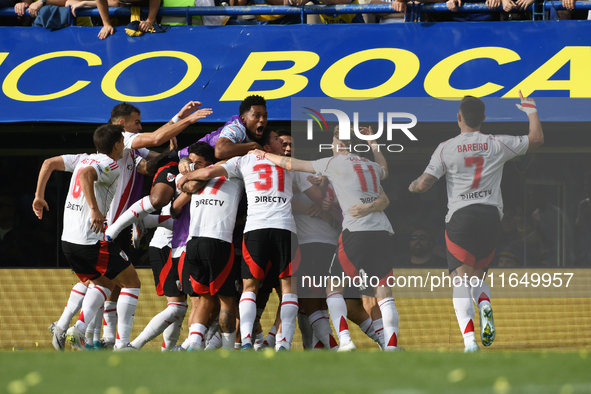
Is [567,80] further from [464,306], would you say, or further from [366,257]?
[366,257]

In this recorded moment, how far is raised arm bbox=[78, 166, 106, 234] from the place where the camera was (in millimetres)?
6000

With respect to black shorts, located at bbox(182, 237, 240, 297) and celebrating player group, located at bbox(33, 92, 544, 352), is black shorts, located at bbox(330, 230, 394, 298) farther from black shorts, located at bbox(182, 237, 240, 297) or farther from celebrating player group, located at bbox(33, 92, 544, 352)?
black shorts, located at bbox(182, 237, 240, 297)

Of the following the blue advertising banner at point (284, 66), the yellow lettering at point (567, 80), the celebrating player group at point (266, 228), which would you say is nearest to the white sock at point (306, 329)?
the celebrating player group at point (266, 228)

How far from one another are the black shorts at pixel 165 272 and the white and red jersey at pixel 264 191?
A: 97 centimetres

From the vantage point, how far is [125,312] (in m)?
6.28

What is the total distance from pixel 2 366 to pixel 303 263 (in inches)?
112

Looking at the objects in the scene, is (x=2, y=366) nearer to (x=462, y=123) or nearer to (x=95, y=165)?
(x=95, y=165)

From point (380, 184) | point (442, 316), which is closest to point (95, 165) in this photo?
point (380, 184)

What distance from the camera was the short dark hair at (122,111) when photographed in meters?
6.70

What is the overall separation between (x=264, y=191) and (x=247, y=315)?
1020 millimetres

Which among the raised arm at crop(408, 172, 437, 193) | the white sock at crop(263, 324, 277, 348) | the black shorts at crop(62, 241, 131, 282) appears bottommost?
the white sock at crop(263, 324, 277, 348)

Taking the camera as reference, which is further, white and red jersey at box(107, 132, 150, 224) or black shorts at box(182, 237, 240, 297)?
white and red jersey at box(107, 132, 150, 224)

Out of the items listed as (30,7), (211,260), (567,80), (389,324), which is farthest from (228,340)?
(30,7)

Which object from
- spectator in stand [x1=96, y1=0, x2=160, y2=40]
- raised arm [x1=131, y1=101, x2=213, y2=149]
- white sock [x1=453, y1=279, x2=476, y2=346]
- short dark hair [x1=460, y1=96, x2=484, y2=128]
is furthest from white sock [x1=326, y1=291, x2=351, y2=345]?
spectator in stand [x1=96, y1=0, x2=160, y2=40]
